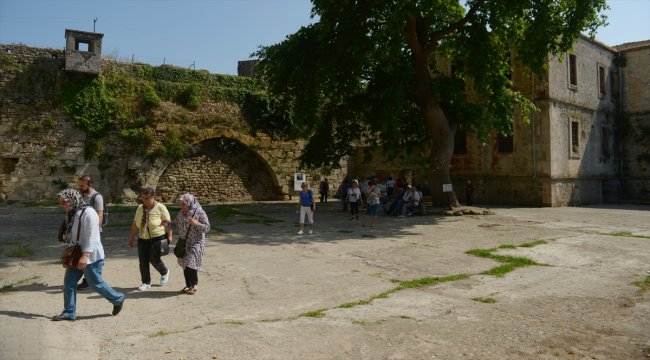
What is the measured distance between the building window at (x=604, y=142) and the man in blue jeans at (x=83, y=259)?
26957mm

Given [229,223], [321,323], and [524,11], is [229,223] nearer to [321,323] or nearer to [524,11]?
[321,323]

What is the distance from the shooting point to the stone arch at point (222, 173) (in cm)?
2308

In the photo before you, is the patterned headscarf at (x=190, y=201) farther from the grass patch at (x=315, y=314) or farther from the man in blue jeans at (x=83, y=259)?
the grass patch at (x=315, y=314)

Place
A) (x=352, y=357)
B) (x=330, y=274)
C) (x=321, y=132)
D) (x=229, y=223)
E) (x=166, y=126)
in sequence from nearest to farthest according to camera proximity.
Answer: (x=352, y=357) < (x=330, y=274) < (x=229, y=223) < (x=321, y=132) < (x=166, y=126)

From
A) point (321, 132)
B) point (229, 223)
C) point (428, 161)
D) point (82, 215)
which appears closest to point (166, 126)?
point (321, 132)

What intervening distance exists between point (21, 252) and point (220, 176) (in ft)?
49.7

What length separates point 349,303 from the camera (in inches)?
245

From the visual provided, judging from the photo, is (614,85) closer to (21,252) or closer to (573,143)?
(573,143)

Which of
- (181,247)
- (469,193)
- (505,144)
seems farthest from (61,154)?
(505,144)

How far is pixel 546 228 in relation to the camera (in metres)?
13.6

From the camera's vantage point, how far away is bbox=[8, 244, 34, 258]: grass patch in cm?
929

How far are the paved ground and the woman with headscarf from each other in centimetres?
26

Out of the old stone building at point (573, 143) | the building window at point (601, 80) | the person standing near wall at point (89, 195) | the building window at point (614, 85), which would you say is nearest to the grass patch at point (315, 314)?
the person standing near wall at point (89, 195)

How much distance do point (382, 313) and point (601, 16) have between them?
48.2 feet
